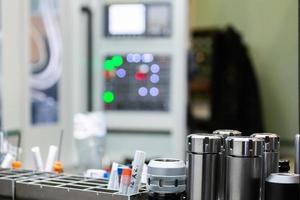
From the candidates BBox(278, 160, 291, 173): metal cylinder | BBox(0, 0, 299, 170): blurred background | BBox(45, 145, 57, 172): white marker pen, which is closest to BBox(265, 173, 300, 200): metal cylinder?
BBox(278, 160, 291, 173): metal cylinder

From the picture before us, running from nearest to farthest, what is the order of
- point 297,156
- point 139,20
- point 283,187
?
point 283,187
point 297,156
point 139,20

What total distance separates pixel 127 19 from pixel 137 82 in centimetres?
36

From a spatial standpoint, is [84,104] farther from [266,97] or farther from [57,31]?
[266,97]

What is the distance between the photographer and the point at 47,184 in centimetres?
130

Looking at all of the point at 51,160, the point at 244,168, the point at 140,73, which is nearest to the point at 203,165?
the point at 244,168

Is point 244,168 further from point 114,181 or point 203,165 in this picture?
point 114,181

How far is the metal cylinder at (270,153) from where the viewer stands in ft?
3.80

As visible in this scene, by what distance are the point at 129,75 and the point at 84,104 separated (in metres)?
0.30

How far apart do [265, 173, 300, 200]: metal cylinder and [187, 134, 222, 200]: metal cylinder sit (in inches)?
4.8

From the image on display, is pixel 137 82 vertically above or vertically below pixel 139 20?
below

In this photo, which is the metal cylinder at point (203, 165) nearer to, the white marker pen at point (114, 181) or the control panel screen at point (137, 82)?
the white marker pen at point (114, 181)

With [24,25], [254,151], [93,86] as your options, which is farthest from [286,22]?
[254,151]

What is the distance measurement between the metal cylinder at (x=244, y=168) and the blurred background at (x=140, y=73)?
1.14m

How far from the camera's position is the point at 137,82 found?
120 inches
